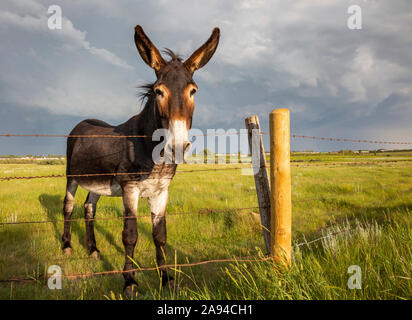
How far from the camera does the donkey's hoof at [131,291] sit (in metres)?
3.30

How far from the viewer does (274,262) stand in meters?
2.73

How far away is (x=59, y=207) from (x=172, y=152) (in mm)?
7234

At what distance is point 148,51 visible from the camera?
3291 millimetres

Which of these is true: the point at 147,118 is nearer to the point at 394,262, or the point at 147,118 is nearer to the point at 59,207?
the point at 394,262

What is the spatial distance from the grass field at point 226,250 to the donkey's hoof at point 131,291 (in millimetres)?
103

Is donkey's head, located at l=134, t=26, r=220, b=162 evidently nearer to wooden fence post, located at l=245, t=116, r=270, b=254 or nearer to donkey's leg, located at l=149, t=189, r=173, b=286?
wooden fence post, located at l=245, t=116, r=270, b=254

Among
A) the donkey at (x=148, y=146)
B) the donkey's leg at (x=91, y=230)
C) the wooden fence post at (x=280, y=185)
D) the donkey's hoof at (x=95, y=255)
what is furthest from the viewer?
the donkey's leg at (x=91, y=230)

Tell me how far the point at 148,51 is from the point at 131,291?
3374mm

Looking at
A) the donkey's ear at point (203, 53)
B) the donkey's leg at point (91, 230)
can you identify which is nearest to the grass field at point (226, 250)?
the donkey's leg at point (91, 230)

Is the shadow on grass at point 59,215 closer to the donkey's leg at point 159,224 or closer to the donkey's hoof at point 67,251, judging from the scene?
the donkey's hoof at point 67,251

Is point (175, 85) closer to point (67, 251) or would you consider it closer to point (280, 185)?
point (280, 185)

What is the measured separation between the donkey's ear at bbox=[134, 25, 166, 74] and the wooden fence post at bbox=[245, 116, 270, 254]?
1473 mm
